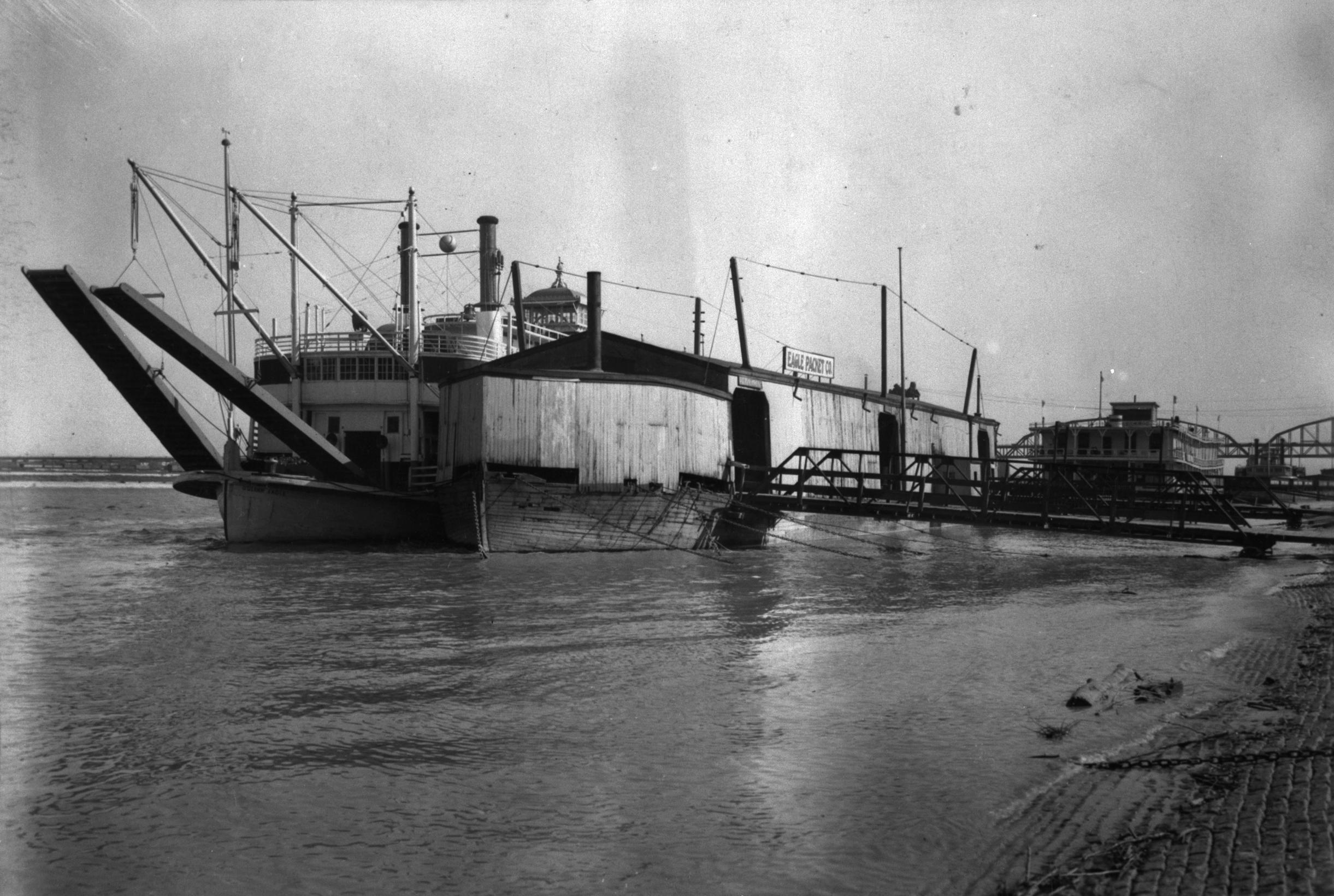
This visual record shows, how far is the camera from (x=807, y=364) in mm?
34469

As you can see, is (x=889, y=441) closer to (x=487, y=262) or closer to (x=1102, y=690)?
(x=487, y=262)

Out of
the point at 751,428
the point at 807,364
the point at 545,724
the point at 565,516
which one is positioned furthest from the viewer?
the point at 807,364

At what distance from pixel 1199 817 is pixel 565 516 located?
18.6 m

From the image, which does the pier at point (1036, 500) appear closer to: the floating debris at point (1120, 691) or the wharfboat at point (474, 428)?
the wharfboat at point (474, 428)

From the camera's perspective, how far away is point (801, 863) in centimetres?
590

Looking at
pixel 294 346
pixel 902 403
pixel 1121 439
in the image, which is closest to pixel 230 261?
pixel 294 346

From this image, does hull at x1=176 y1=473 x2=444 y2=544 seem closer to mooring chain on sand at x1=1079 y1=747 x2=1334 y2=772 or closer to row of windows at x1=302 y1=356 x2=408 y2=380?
row of windows at x1=302 y1=356 x2=408 y2=380

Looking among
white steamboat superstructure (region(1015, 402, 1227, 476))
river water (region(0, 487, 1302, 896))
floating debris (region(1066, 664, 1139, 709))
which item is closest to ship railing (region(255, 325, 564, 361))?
river water (region(0, 487, 1302, 896))

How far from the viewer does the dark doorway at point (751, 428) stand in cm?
2978

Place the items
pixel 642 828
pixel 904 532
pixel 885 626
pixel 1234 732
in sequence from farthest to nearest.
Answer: pixel 904 532, pixel 885 626, pixel 1234 732, pixel 642 828

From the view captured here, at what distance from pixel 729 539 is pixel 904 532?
12.8 metres

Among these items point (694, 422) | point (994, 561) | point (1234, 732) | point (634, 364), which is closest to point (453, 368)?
point (634, 364)

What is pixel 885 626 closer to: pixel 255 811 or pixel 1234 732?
pixel 1234 732

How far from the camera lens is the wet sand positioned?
4793 millimetres
